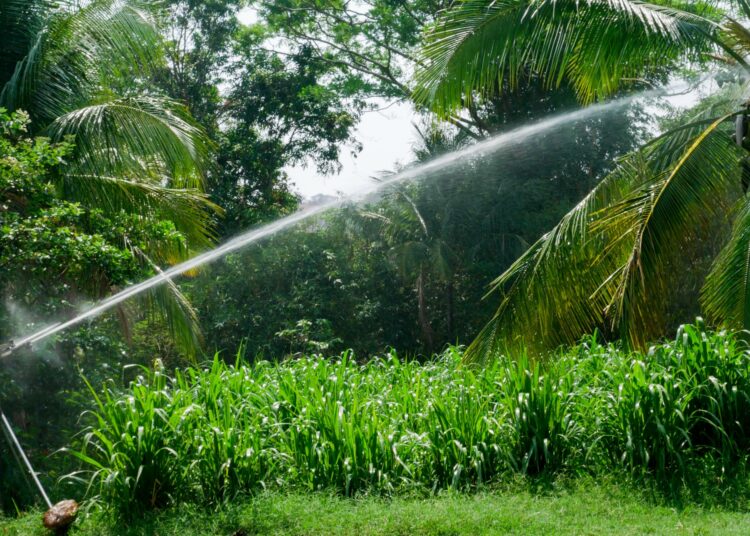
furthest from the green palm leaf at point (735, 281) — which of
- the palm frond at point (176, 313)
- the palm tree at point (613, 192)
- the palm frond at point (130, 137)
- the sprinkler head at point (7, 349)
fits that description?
the palm frond at point (176, 313)

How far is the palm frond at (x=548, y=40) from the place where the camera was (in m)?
6.83

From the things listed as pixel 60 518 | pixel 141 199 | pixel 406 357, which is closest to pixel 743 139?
pixel 406 357

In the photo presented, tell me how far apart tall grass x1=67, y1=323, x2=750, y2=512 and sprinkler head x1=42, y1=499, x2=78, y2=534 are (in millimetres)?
249

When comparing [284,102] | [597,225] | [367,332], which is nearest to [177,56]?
[284,102]

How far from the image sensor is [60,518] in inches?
235

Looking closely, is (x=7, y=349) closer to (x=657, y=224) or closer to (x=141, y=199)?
(x=141, y=199)

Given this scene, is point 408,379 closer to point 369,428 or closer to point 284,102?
point 369,428

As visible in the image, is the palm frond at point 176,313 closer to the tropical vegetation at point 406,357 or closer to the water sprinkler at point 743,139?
the tropical vegetation at point 406,357

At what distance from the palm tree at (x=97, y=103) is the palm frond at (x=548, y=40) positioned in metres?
3.51

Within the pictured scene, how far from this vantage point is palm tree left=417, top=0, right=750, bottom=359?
254 inches

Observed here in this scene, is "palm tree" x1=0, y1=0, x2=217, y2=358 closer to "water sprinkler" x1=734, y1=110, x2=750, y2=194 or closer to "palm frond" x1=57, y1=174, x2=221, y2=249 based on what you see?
"palm frond" x1=57, y1=174, x2=221, y2=249

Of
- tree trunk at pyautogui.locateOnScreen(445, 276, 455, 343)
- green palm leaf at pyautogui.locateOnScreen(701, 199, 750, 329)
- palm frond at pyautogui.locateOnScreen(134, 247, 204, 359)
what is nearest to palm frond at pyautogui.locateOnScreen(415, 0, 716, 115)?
green palm leaf at pyautogui.locateOnScreen(701, 199, 750, 329)

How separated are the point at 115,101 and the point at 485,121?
1216cm

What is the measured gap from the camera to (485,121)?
20188mm
